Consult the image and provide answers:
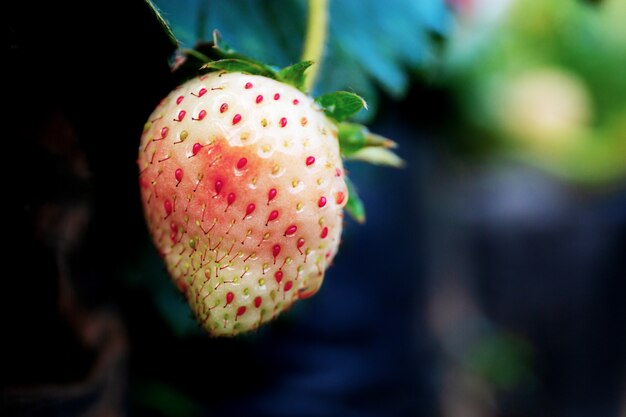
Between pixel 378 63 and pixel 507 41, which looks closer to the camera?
pixel 378 63

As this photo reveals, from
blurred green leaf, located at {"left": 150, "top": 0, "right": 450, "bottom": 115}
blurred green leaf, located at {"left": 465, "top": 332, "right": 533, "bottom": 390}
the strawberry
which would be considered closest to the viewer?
the strawberry

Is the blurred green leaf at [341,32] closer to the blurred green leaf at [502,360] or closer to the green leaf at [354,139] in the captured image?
the green leaf at [354,139]

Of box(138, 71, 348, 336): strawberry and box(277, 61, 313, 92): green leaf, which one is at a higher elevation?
box(277, 61, 313, 92): green leaf

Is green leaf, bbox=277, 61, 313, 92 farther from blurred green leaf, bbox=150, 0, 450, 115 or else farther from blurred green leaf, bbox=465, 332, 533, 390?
blurred green leaf, bbox=465, 332, 533, 390

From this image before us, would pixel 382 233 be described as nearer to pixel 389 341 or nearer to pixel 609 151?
pixel 389 341

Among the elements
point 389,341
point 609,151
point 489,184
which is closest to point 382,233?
point 389,341

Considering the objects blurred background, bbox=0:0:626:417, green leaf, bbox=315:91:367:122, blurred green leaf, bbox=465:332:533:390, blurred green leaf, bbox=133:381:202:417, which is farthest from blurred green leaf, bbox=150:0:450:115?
blurred green leaf, bbox=465:332:533:390
